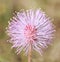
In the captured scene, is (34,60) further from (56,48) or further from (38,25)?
(38,25)

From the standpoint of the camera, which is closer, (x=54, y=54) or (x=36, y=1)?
(x=54, y=54)

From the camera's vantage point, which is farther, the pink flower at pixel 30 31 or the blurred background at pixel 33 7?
the blurred background at pixel 33 7

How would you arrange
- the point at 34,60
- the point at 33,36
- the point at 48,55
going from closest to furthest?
1. the point at 33,36
2. the point at 34,60
3. the point at 48,55

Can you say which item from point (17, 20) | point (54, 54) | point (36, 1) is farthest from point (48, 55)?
point (17, 20)

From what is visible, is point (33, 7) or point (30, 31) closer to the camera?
point (30, 31)
